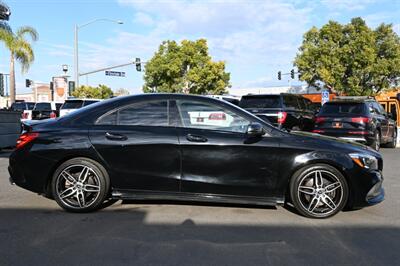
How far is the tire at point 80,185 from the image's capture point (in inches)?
215

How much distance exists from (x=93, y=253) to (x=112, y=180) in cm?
150

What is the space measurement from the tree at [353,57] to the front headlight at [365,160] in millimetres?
31388

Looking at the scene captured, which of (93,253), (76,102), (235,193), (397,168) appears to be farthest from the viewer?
(76,102)

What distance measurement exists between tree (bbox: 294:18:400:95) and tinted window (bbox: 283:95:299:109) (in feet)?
75.2

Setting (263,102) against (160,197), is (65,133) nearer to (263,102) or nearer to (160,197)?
(160,197)

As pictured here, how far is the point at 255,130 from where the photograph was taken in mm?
5207

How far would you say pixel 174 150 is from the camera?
5.36 m

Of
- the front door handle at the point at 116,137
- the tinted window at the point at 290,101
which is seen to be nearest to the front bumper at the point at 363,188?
the front door handle at the point at 116,137

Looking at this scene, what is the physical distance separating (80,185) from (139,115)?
1.19 m

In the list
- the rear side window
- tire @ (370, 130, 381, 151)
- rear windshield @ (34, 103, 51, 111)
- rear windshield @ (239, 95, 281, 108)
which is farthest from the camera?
rear windshield @ (34, 103, 51, 111)

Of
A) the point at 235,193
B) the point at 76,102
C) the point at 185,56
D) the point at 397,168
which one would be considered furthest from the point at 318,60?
the point at 235,193

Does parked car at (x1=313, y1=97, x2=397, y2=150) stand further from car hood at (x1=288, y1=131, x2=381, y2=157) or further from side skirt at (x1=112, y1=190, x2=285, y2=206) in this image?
side skirt at (x1=112, y1=190, x2=285, y2=206)

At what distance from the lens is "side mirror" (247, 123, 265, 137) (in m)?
5.21

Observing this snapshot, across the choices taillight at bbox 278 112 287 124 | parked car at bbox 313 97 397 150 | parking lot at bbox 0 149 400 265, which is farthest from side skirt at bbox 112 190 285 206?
A: taillight at bbox 278 112 287 124
